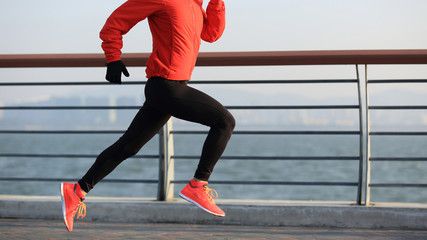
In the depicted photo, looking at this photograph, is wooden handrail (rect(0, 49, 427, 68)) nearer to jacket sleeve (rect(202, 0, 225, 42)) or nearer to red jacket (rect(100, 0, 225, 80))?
jacket sleeve (rect(202, 0, 225, 42))

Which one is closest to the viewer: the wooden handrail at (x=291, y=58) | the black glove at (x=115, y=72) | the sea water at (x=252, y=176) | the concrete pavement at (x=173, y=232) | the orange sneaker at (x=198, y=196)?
the black glove at (x=115, y=72)

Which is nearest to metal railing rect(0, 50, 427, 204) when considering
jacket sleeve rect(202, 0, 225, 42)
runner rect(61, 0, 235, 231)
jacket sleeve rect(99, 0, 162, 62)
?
jacket sleeve rect(202, 0, 225, 42)

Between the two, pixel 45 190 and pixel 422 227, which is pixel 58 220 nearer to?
pixel 422 227

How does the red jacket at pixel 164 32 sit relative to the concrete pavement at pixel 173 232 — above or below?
above

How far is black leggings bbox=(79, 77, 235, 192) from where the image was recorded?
3.53 m

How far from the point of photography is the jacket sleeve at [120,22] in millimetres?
3463

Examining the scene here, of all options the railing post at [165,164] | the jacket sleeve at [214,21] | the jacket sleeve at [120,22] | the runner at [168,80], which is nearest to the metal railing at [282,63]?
the railing post at [165,164]

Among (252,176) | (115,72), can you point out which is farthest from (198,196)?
(252,176)

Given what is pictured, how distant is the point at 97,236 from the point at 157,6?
60.6 inches

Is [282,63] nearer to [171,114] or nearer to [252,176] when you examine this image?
[171,114]

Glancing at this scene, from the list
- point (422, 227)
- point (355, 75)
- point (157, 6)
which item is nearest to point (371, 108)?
point (355, 75)

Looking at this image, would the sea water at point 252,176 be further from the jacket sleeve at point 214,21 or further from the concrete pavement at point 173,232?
the jacket sleeve at point 214,21

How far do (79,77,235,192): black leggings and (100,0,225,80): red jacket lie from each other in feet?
0.26

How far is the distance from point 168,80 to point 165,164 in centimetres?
146
